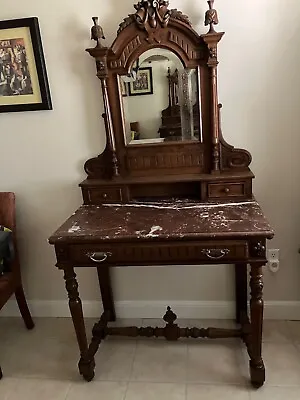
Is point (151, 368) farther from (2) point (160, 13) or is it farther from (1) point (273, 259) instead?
(2) point (160, 13)

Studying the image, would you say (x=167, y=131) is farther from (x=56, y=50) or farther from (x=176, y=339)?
(x=176, y=339)

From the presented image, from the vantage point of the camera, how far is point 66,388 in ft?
6.33

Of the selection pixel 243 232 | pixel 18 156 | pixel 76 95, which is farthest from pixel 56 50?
pixel 243 232

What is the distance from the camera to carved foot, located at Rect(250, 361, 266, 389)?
180 cm

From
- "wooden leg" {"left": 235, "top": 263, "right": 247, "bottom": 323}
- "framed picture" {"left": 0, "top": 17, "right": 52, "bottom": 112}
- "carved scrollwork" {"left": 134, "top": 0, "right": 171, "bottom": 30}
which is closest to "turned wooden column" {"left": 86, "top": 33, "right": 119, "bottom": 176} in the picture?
"carved scrollwork" {"left": 134, "top": 0, "right": 171, "bottom": 30}

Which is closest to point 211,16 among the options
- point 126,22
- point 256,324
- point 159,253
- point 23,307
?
point 126,22

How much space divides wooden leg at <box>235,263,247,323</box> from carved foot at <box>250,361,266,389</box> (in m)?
0.44

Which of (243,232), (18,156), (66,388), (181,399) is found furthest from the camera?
(18,156)

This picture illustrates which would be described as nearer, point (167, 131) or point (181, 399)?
point (181, 399)

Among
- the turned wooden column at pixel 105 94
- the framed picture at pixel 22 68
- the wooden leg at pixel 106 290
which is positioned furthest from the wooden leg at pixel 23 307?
the framed picture at pixel 22 68

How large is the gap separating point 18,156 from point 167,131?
35.7 inches

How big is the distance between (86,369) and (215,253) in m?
0.93

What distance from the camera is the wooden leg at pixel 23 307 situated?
2.32m

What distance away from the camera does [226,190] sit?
6.53ft
